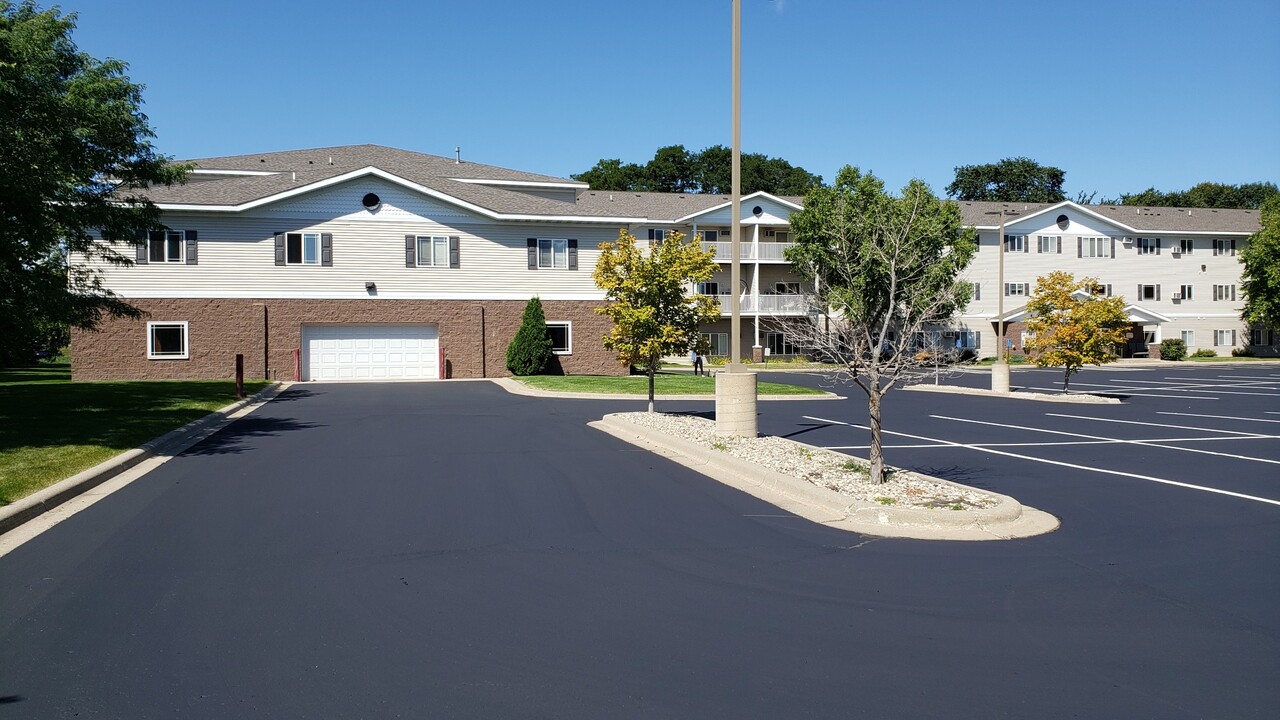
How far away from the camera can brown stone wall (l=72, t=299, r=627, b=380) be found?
104 ft

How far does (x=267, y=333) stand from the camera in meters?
32.5

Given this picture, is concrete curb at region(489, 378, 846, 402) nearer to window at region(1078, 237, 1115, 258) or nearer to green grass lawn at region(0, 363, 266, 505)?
green grass lawn at region(0, 363, 266, 505)

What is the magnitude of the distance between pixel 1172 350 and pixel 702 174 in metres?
49.2

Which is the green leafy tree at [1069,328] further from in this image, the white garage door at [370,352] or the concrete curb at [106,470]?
the concrete curb at [106,470]

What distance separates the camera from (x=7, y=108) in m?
13.5

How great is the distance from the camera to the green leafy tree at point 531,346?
33.2m

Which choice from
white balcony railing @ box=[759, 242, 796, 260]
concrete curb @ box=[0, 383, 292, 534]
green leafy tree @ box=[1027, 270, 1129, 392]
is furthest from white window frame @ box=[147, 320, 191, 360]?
white balcony railing @ box=[759, 242, 796, 260]

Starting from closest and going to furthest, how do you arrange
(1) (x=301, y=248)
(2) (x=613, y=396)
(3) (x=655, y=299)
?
(3) (x=655, y=299) < (2) (x=613, y=396) < (1) (x=301, y=248)

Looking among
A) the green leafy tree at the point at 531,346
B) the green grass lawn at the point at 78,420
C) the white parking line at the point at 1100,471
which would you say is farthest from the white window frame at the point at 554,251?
the white parking line at the point at 1100,471

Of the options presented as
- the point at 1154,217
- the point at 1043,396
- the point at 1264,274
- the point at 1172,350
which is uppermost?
the point at 1154,217

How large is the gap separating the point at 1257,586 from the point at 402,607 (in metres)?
6.37

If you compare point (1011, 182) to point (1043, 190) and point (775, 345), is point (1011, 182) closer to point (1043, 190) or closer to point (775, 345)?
point (1043, 190)

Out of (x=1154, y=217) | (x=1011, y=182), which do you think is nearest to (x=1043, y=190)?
(x=1011, y=182)

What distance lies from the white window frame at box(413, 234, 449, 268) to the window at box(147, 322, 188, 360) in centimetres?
864
